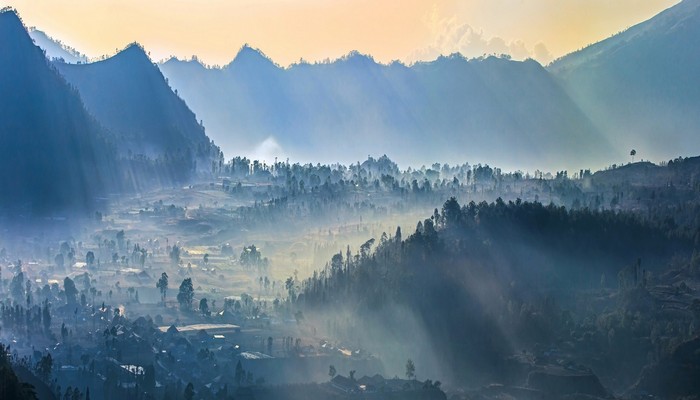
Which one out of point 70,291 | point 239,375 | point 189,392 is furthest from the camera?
point 70,291

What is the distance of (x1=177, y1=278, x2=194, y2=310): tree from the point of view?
175938 millimetres

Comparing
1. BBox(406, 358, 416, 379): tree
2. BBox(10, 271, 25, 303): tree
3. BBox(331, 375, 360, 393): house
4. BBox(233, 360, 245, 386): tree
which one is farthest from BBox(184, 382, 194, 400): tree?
BBox(10, 271, 25, 303): tree

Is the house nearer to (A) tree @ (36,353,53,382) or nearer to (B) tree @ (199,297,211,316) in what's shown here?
(A) tree @ (36,353,53,382)

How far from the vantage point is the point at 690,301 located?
14788 cm

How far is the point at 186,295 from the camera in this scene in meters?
177

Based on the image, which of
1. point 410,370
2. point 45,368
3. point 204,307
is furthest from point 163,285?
point 45,368

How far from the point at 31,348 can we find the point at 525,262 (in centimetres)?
5393

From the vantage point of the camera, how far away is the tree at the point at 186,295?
175938 mm

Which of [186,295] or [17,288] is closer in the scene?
[186,295]

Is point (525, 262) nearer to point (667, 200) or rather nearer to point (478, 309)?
point (478, 309)

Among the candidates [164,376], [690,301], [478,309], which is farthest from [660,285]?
[164,376]

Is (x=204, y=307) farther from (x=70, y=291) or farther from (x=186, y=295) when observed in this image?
(x=70, y=291)

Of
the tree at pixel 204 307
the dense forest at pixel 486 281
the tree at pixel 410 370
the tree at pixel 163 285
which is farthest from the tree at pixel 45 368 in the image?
the tree at pixel 163 285

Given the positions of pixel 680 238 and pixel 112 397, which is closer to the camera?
pixel 112 397
